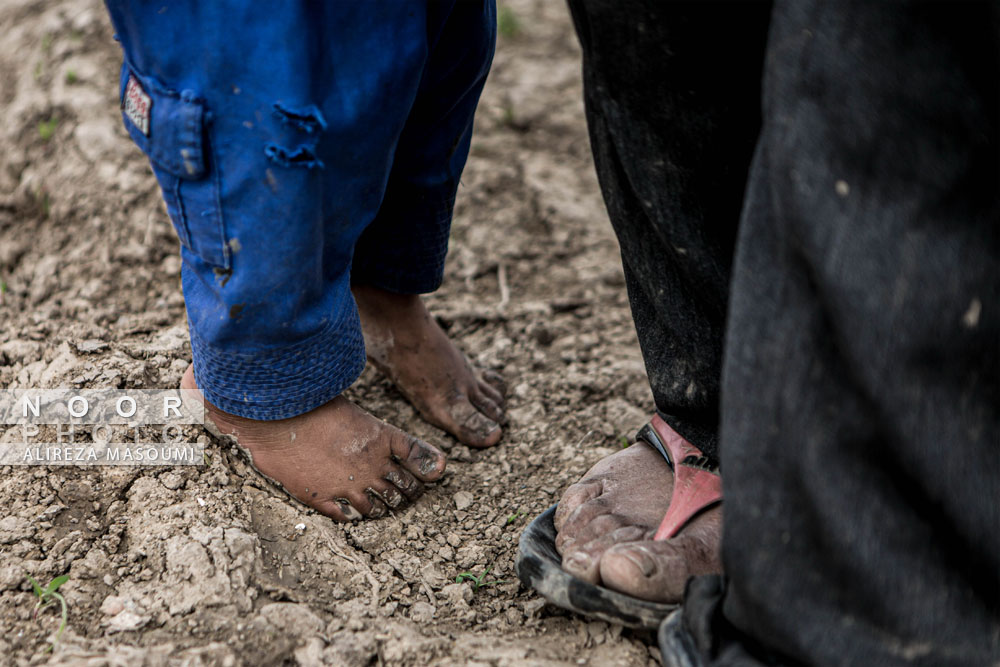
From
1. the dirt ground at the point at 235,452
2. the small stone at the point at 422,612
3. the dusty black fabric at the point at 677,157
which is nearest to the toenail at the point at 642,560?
the dirt ground at the point at 235,452

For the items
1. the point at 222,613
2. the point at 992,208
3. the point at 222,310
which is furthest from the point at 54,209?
the point at 992,208

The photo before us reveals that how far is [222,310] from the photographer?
1.24 metres

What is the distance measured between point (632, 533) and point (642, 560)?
0.35 feet

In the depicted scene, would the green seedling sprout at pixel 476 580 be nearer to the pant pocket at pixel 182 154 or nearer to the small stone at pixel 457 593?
the small stone at pixel 457 593

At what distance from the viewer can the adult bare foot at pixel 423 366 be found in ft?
5.75

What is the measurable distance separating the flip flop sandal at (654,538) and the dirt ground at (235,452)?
0.23ft

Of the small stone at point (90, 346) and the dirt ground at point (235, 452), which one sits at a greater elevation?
the small stone at point (90, 346)

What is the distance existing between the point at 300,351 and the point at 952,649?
3.00 ft

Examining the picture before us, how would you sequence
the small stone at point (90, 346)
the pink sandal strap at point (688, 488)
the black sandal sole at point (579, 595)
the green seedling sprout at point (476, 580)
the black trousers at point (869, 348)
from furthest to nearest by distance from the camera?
the small stone at point (90, 346), the green seedling sprout at point (476, 580), the pink sandal strap at point (688, 488), the black sandal sole at point (579, 595), the black trousers at point (869, 348)

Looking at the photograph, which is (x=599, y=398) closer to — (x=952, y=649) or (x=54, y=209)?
(x=952, y=649)

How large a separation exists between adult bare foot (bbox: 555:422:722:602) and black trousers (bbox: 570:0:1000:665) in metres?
0.19

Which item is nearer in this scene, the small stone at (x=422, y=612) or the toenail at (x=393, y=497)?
the small stone at (x=422, y=612)

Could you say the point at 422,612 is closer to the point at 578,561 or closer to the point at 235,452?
the point at 578,561

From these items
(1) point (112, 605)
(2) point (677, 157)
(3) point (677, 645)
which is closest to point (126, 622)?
(1) point (112, 605)
